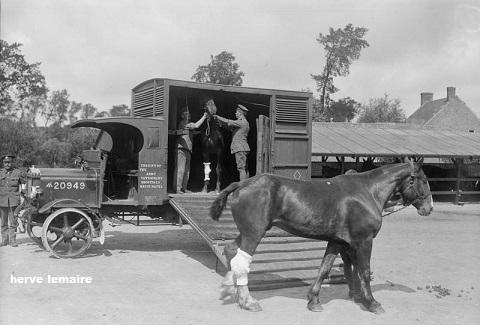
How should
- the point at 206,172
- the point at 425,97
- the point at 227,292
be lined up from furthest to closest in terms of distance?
1. the point at 425,97
2. the point at 206,172
3. the point at 227,292

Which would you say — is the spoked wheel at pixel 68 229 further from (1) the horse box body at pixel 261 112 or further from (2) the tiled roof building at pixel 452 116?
(2) the tiled roof building at pixel 452 116

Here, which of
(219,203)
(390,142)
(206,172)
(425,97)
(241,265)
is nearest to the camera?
(241,265)

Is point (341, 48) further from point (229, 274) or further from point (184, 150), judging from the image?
point (229, 274)

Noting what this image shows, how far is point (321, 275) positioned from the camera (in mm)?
6523

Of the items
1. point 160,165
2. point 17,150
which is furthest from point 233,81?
point 160,165

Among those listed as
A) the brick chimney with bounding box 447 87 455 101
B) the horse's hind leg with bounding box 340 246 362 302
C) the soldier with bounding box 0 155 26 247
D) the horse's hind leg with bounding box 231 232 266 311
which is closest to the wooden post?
the horse's hind leg with bounding box 340 246 362 302

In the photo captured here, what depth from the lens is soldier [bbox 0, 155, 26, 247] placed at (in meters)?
10.3

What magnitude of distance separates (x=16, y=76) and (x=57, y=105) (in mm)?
30858

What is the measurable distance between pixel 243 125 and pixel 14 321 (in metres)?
5.83

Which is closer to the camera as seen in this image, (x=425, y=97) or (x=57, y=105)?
(x=425, y=97)

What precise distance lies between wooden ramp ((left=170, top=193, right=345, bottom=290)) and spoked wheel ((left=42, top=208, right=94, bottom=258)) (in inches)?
67.3

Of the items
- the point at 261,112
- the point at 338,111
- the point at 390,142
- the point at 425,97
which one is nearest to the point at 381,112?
the point at 425,97

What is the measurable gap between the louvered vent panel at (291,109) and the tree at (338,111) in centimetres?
3255

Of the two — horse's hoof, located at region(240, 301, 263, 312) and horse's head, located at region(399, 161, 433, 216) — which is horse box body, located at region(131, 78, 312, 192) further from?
horse's hoof, located at region(240, 301, 263, 312)
